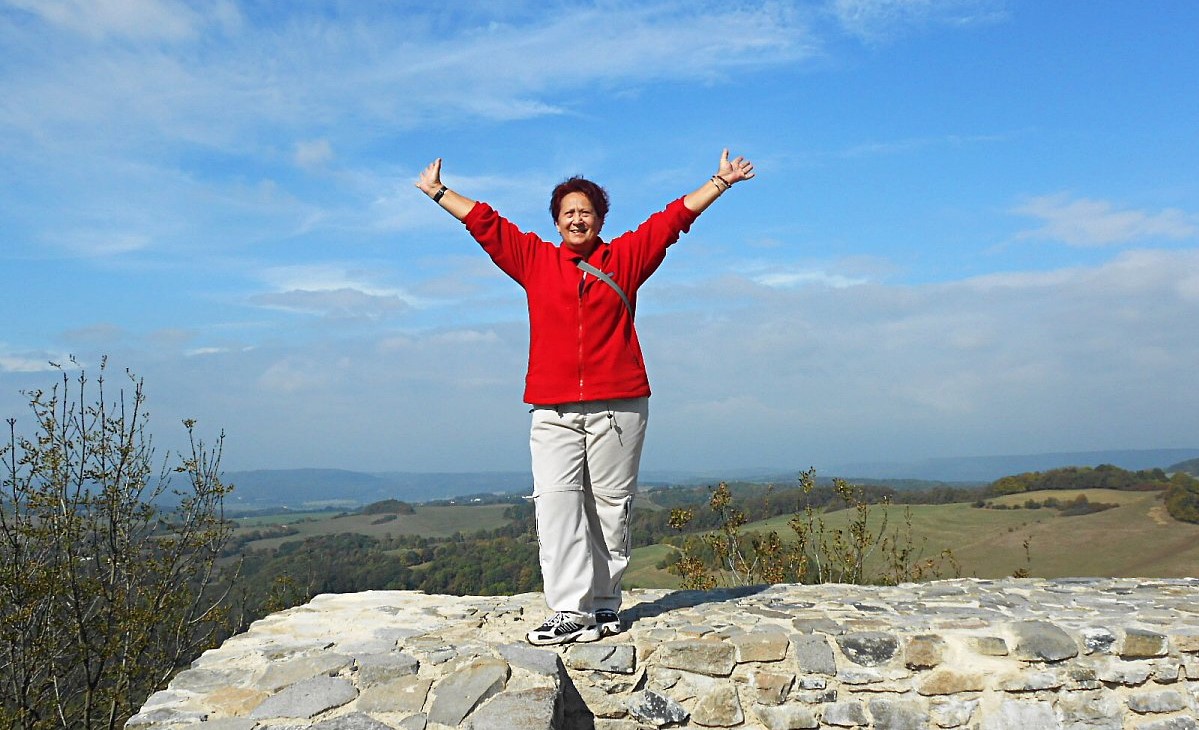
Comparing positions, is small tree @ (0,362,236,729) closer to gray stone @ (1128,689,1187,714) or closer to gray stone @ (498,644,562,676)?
gray stone @ (498,644,562,676)

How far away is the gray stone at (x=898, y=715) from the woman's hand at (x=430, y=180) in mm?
3215

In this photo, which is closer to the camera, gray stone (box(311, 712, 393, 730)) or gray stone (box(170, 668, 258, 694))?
gray stone (box(311, 712, 393, 730))

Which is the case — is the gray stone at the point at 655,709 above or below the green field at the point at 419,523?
above

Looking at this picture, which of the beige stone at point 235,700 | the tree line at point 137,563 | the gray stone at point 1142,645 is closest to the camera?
the beige stone at point 235,700

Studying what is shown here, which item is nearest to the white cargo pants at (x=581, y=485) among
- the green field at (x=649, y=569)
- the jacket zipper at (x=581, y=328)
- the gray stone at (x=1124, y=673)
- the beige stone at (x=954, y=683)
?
the jacket zipper at (x=581, y=328)

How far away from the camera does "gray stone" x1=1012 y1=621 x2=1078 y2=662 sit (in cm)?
375

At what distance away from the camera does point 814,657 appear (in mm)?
3740

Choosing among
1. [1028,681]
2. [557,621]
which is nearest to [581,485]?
[557,621]

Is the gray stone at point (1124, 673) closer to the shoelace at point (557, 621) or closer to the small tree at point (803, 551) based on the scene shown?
the shoelace at point (557, 621)

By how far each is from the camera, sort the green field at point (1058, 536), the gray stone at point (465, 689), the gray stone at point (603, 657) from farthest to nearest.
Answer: the green field at point (1058, 536) → the gray stone at point (603, 657) → the gray stone at point (465, 689)

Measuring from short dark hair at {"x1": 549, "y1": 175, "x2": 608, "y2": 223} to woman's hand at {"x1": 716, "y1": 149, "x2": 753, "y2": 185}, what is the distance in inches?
22.8

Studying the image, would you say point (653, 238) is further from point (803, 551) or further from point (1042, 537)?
point (1042, 537)

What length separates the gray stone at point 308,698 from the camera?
10.1ft

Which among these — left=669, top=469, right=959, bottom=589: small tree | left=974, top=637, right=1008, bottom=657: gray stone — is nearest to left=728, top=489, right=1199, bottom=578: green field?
left=669, top=469, right=959, bottom=589: small tree
